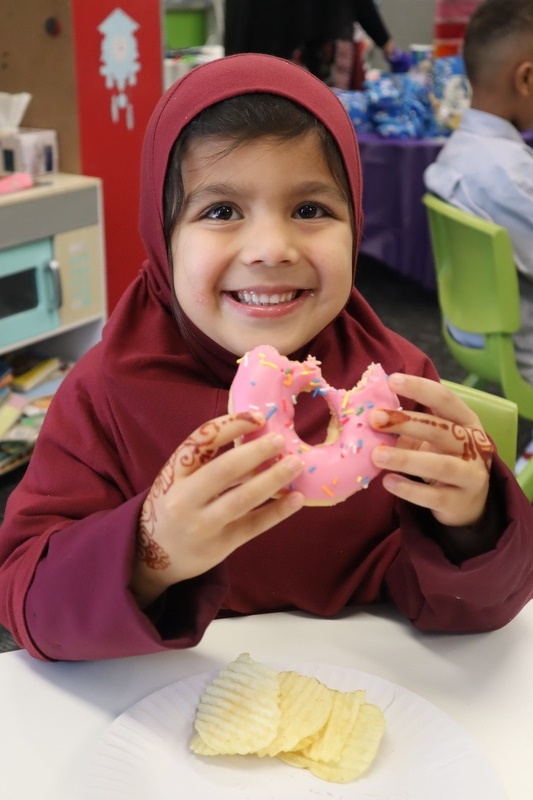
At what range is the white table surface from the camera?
74 centimetres

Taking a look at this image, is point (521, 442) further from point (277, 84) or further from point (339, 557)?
point (277, 84)

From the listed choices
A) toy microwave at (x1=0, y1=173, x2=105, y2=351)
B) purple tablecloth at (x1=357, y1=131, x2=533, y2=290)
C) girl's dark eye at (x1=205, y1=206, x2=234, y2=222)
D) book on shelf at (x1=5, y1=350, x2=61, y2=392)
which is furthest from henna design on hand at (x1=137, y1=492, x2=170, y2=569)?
purple tablecloth at (x1=357, y1=131, x2=533, y2=290)

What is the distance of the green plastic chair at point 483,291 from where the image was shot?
219 cm

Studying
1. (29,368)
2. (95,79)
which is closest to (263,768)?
(29,368)

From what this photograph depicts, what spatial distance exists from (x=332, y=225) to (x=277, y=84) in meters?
0.16

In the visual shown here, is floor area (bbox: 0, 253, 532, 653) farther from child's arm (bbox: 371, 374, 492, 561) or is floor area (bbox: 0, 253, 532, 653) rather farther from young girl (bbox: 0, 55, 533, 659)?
child's arm (bbox: 371, 374, 492, 561)

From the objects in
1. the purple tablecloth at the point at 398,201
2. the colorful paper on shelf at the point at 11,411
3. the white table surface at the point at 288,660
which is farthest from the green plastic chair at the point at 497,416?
the purple tablecloth at the point at 398,201

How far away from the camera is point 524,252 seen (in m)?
2.44

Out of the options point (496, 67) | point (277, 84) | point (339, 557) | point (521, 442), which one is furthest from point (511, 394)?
point (277, 84)

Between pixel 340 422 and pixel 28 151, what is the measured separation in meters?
2.09

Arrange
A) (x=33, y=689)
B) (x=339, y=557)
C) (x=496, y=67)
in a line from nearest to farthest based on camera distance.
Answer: (x=33, y=689)
(x=339, y=557)
(x=496, y=67)

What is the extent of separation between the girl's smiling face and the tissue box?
5.99 feet

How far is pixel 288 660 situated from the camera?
0.88 meters

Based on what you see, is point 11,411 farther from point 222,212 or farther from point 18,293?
point 222,212
